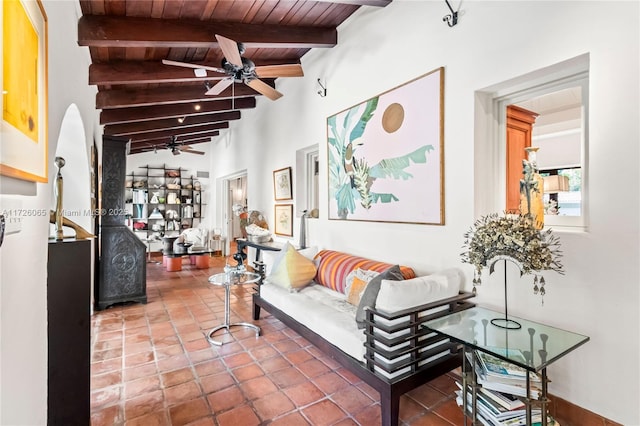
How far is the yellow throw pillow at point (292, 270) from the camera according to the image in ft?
10.4

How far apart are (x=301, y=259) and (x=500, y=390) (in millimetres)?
2084

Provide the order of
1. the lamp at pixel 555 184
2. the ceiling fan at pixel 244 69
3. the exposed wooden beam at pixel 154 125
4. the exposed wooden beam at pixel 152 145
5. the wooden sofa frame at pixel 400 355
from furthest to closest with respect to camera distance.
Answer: the exposed wooden beam at pixel 152 145
the exposed wooden beam at pixel 154 125
the ceiling fan at pixel 244 69
the lamp at pixel 555 184
the wooden sofa frame at pixel 400 355

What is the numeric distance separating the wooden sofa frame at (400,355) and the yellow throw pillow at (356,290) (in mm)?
527

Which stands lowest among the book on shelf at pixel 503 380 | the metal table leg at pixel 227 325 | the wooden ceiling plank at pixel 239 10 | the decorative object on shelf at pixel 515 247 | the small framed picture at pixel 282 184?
the metal table leg at pixel 227 325

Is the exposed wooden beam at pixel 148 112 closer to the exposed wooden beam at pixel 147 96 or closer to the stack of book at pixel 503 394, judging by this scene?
the exposed wooden beam at pixel 147 96

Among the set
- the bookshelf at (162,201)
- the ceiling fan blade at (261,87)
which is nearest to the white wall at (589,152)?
the ceiling fan blade at (261,87)

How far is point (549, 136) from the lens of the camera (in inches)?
84.1

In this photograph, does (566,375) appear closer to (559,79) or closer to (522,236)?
(522,236)

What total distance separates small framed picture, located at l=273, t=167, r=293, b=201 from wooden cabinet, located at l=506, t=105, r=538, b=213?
3.07m

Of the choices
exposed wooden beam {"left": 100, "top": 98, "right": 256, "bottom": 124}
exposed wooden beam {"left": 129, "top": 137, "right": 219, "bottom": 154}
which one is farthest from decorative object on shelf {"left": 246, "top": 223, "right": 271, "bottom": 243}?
exposed wooden beam {"left": 129, "top": 137, "right": 219, "bottom": 154}

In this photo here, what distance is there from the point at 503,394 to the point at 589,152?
4.76 feet

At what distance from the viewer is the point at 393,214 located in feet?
9.79

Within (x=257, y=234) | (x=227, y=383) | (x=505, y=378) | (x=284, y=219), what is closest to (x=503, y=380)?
(x=505, y=378)

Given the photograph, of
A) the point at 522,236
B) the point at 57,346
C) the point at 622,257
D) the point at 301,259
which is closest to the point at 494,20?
the point at 522,236
